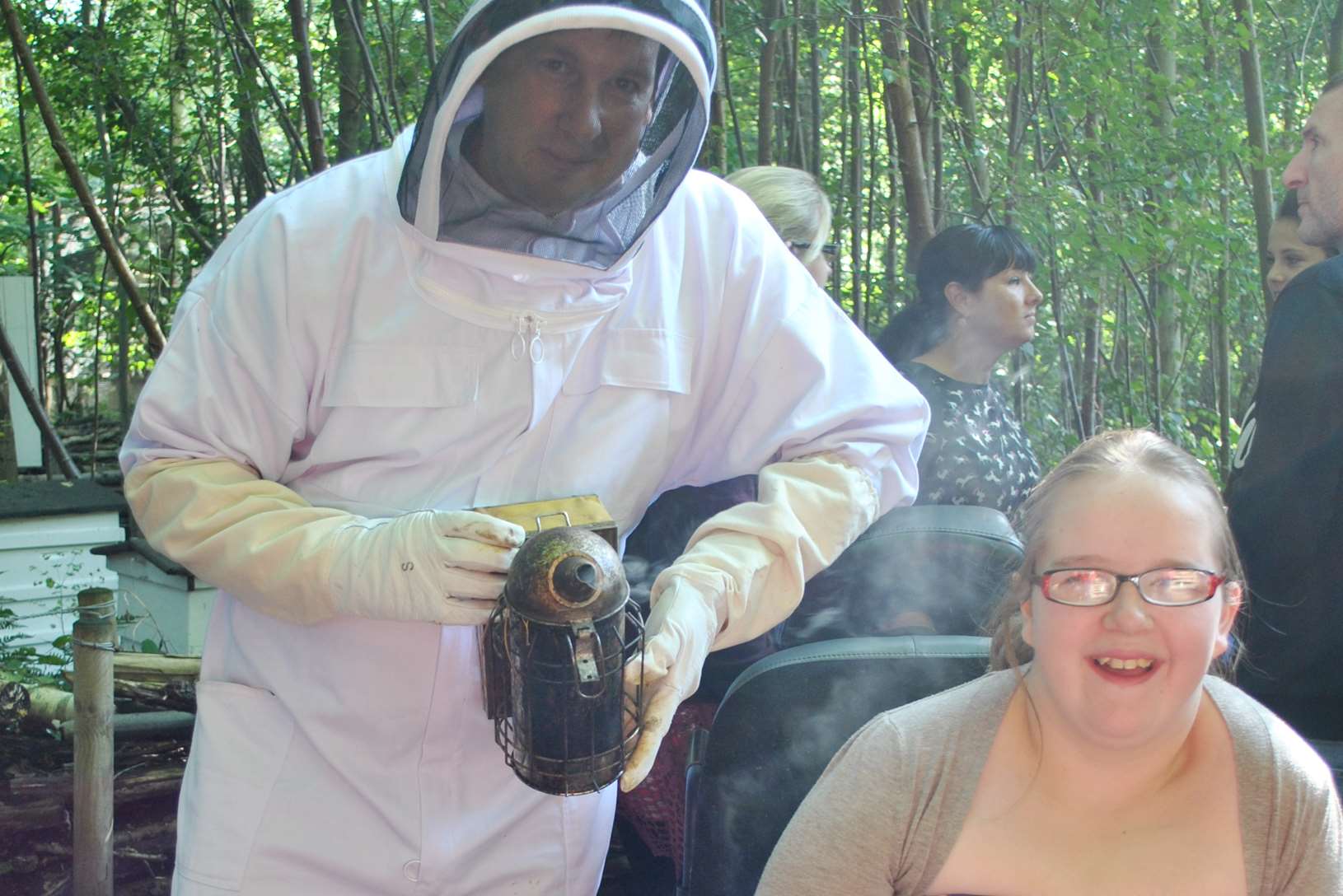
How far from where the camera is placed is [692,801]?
85.2 inches

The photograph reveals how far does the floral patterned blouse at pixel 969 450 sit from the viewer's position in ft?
12.0

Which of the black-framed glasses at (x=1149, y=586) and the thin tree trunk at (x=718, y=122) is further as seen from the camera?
the thin tree trunk at (x=718, y=122)

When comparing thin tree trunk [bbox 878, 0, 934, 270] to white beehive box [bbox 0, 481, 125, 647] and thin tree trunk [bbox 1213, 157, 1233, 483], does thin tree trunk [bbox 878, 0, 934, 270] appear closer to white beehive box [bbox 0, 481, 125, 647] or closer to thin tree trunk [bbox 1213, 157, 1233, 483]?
thin tree trunk [bbox 1213, 157, 1233, 483]

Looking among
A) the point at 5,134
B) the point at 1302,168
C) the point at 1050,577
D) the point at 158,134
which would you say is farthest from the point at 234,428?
the point at 5,134

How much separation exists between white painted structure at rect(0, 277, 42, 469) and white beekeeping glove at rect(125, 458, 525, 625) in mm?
6250

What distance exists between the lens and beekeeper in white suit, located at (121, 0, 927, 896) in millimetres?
1839

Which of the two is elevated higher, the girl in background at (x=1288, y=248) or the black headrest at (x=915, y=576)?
the girl in background at (x=1288, y=248)

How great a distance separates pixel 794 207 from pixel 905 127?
1.23 meters

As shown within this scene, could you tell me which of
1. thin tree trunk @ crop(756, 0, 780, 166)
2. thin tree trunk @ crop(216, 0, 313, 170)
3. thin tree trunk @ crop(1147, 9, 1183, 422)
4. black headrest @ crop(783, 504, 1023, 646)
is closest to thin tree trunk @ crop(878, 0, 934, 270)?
thin tree trunk @ crop(756, 0, 780, 166)

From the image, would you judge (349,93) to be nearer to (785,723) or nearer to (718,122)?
(718,122)

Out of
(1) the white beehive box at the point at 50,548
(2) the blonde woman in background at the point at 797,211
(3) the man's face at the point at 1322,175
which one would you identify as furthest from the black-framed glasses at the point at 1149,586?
(1) the white beehive box at the point at 50,548

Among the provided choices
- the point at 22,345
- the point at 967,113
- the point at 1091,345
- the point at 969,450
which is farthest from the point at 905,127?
the point at 22,345

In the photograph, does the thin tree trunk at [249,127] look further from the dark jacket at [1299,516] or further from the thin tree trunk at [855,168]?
the dark jacket at [1299,516]

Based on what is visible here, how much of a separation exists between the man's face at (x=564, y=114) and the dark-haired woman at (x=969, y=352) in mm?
1982
